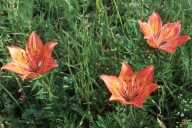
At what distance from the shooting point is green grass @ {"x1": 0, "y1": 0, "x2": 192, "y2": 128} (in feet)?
6.02

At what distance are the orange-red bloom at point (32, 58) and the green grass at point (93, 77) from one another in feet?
0.28

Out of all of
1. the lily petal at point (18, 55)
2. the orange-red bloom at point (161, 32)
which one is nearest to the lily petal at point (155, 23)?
the orange-red bloom at point (161, 32)

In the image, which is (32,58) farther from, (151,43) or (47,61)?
(151,43)

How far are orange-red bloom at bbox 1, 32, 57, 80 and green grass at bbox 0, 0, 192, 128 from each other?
0.09m

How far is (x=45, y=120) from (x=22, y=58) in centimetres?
36

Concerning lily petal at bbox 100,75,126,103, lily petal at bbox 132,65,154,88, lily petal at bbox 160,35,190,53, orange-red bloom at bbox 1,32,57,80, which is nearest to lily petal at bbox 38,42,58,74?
orange-red bloom at bbox 1,32,57,80

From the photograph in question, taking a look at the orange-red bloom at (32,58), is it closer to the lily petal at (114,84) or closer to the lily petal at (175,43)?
the lily petal at (114,84)

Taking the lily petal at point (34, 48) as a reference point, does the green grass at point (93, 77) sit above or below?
below

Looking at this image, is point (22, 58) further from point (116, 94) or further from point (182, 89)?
point (182, 89)

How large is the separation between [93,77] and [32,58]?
0.36 m

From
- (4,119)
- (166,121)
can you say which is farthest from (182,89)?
(4,119)

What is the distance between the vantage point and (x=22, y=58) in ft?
5.88

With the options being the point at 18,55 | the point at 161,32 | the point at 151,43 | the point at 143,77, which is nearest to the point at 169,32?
the point at 161,32

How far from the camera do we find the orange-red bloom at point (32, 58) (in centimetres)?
170
